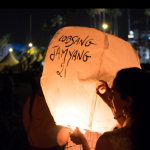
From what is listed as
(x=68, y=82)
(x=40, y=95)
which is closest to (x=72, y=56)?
(x=68, y=82)

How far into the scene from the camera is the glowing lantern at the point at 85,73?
145 centimetres

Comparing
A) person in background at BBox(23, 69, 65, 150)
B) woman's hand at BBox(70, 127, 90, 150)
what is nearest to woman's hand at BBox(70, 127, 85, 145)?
woman's hand at BBox(70, 127, 90, 150)

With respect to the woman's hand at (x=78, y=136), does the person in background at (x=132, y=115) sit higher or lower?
higher

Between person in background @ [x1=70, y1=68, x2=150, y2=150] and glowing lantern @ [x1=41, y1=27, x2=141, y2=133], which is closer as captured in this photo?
person in background @ [x1=70, y1=68, x2=150, y2=150]

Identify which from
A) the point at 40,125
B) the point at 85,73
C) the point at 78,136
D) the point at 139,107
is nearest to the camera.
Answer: the point at 139,107

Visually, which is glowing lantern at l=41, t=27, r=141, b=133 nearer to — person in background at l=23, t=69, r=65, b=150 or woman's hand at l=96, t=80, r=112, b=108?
woman's hand at l=96, t=80, r=112, b=108

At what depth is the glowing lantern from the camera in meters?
1.45

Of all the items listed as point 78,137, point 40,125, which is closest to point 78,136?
point 78,137

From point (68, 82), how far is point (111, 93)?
1.05 ft

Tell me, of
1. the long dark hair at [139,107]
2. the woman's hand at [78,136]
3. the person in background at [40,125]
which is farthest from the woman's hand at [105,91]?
the person in background at [40,125]

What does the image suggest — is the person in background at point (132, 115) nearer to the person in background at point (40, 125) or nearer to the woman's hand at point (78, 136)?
the woman's hand at point (78, 136)

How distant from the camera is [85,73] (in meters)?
1.44

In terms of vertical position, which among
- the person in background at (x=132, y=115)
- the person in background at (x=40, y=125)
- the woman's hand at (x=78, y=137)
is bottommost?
A: the person in background at (x=40, y=125)

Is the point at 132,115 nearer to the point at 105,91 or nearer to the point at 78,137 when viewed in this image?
the point at 105,91
